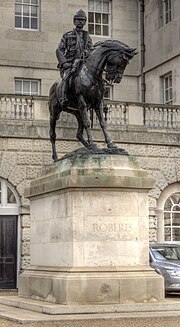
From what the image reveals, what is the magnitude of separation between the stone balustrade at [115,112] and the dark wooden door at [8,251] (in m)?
3.71

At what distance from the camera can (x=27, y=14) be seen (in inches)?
1340

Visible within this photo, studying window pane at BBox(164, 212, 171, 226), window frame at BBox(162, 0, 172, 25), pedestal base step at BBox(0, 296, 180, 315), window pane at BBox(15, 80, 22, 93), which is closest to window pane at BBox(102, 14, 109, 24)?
window frame at BBox(162, 0, 172, 25)

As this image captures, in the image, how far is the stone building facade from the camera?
94.0ft

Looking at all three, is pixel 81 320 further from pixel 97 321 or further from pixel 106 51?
pixel 106 51

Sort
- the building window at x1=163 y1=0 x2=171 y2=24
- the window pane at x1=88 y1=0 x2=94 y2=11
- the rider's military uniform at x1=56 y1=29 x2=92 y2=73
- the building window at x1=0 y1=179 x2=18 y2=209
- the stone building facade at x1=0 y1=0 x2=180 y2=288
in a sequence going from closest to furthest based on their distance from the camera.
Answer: the rider's military uniform at x1=56 y1=29 x2=92 y2=73 < the stone building facade at x1=0 y1=0 x2=180 y2=288 < the building window at x1=0 y1=179 x2=18 y2=209 < the building window at x1=163 y1=0 x2=171 y2=24 < the window pane at x1=88 y1=0 x2=94 y2=11

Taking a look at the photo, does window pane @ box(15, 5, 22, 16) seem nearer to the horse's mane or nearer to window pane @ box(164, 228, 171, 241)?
window pane @ box(164, 228, 171, 241)

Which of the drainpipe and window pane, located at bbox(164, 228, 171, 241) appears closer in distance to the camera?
window pane, located at bbox(164, 228, 171, 241)

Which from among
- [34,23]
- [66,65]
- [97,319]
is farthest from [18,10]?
[97,319]

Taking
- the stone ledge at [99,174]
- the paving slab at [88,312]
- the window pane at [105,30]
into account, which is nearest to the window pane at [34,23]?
the window pane at [105,30]

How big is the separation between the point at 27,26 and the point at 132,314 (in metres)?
20.5

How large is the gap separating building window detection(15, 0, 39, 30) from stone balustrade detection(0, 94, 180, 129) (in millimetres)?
5952

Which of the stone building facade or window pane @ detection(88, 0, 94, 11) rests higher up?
window pane @ detection(88, 0, 94, 11)

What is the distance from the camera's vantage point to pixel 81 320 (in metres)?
15.1

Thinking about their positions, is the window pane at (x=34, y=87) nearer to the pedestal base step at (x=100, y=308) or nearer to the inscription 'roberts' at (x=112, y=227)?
the inscription 'roberts' at (x=112, y=227)
